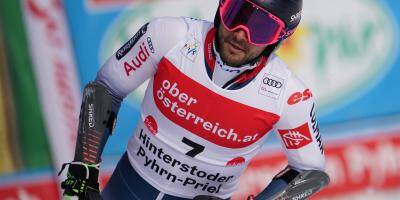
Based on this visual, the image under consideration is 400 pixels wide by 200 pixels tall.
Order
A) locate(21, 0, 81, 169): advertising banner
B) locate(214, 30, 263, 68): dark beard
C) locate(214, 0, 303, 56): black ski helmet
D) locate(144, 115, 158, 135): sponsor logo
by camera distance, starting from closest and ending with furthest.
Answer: locate(214, 0, 303, 56): black ski helmet → locate(214, 30, 263, 68): dark beard → locate(144, 115, 158, 135): sponsor logo → locate(21, 0, 81, 169): advertising banner

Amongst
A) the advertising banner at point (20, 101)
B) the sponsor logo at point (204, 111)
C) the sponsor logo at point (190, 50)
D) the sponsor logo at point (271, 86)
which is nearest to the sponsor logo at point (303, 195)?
the sponsor logo at point (204, 111)

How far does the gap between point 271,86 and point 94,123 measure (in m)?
0.68

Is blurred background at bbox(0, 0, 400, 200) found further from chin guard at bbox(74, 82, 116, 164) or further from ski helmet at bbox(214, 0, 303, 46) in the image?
ski helmet at bbox(214, 0, 303, 46)

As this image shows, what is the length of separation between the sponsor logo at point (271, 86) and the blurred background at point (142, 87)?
2.20m

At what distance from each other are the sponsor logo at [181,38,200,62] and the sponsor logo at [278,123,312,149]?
448 millimetres

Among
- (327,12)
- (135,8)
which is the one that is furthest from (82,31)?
(327,12)

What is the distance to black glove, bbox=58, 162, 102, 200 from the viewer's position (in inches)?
103

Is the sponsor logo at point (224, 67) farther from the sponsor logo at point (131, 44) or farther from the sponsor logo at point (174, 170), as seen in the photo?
the sponsor logo at point (174, 170)

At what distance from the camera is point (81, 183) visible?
2605mm

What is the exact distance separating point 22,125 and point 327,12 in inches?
88.6

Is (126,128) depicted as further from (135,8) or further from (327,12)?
(327,12)

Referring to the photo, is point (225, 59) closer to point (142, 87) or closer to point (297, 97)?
point (297, 97)

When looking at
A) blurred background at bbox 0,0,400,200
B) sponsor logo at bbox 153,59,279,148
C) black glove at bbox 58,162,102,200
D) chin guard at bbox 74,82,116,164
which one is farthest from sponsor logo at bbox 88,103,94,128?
blurred background at bbox 0,0,400,200

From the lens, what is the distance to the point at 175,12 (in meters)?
4.92
